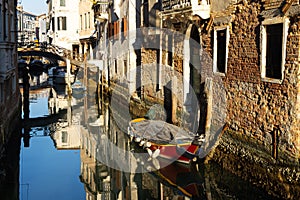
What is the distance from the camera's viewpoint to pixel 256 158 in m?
7.49

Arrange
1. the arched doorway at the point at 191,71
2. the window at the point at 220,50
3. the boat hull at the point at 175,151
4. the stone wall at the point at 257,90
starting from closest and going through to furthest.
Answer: the stone wall at the point at 257,90, the boat hull at the point at 175,151, the window at the point at 220,50, the arched doorway at the point at 191,71

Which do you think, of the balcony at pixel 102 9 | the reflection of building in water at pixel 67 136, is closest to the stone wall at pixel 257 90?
the reflection of building in water at pixel 67 136

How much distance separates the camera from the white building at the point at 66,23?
95.7 ft

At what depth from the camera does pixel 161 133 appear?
9.16m

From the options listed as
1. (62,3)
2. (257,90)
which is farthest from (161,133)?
(62,3)

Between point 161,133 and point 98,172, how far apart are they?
161 cm

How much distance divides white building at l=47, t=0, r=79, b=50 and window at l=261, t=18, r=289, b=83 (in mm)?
22689

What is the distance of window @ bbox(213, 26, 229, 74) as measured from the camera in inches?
351

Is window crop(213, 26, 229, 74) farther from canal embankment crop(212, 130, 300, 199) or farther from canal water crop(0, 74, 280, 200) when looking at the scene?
canal water crop(0, 74, 280, 200)

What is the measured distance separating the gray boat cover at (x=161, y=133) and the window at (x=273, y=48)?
2150mm

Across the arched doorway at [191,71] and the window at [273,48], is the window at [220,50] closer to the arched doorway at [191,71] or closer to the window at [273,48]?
the arched doorway at [191,71]

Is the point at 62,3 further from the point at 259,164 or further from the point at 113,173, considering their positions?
the point at 259,164

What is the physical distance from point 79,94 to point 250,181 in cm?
1445

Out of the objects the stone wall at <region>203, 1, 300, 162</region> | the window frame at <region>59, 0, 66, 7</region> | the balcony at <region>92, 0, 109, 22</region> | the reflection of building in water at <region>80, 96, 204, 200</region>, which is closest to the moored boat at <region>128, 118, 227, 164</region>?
the reflection of building in water at <region>80, 96, 204, 200</region>
